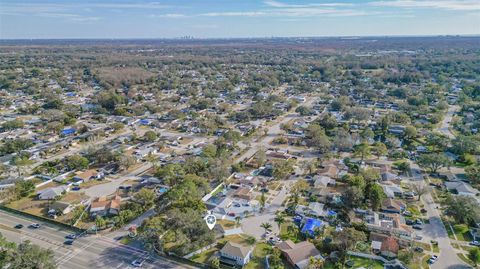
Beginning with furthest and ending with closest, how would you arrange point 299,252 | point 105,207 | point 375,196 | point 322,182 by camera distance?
point 322,182
point 105,207
point 375,196
point 299,252

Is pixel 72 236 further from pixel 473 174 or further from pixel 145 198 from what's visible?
pixel 473 174

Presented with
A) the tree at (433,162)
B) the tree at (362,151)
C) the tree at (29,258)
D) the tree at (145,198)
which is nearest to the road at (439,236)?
the tree at (433,162)

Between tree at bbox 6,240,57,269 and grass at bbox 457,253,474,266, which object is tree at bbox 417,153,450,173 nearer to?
grass at bbox 457,253,474,266

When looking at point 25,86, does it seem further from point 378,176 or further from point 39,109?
point 378,176

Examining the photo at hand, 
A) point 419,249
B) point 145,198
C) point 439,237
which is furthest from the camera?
point 145,198

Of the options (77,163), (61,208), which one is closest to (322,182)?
(61,208)

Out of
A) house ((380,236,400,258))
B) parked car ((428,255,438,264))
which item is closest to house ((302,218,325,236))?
house ((380,236,400,258))

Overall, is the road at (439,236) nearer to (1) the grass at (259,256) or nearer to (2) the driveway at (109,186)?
(1) the grass at (259,256)
